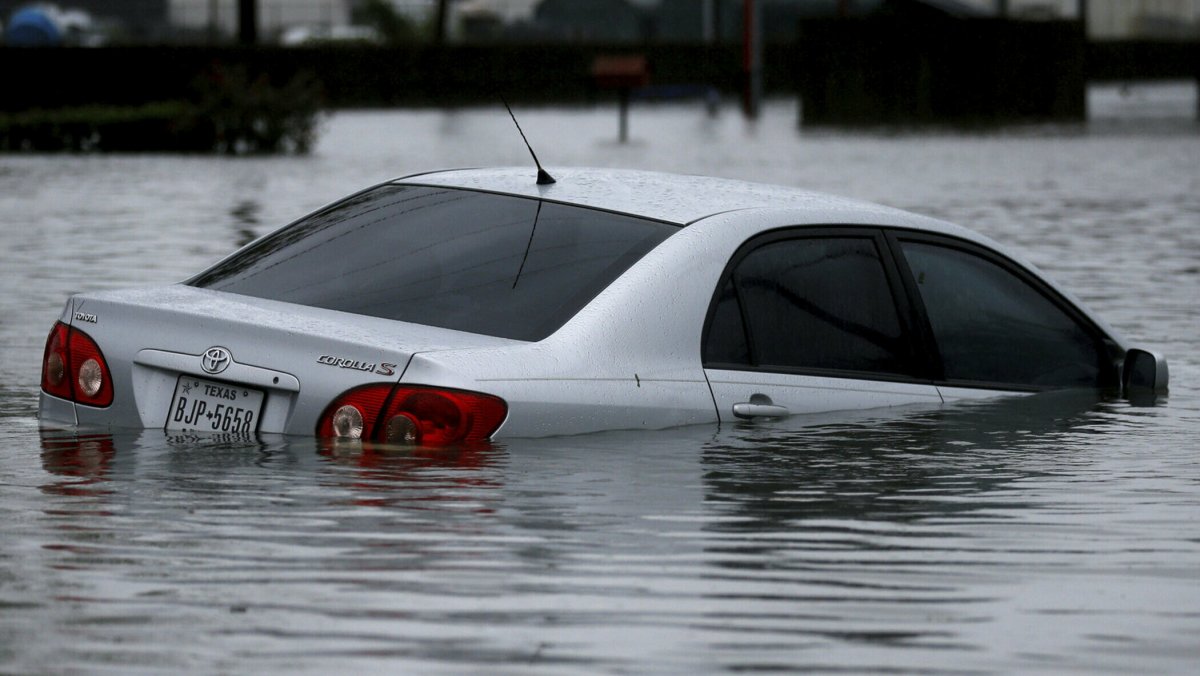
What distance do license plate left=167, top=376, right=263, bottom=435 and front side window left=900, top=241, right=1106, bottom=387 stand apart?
2279mm

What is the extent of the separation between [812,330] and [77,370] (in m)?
2.19

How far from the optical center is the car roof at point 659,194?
712cm

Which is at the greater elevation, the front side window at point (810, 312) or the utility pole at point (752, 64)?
the utility pole at point (752, 64)

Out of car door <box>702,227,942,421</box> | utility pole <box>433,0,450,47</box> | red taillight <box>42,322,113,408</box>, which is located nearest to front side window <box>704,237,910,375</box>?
car door <box>702,227,942,421</box>

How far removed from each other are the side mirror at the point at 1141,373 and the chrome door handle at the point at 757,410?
73.5 inches

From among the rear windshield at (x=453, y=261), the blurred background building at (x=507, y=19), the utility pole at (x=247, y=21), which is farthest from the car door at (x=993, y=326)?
the blurred background building at (x=507, y=19)

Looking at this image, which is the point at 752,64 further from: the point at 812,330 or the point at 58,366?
the point at 58,366

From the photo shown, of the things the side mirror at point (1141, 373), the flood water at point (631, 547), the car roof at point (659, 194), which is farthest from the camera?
the side mirror at point (1141, 373)

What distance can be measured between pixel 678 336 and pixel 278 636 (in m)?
2.21

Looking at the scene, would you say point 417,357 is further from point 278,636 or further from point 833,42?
point 833,42

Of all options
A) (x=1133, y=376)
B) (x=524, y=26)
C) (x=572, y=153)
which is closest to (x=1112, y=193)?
(x=572, y=153)

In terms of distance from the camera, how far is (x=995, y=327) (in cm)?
782

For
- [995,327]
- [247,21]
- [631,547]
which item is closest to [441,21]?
[247,21]

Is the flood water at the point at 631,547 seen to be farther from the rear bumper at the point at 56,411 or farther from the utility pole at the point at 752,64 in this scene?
the utility pole at the point at 752,64
